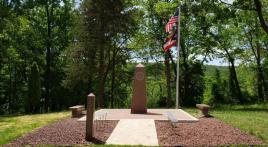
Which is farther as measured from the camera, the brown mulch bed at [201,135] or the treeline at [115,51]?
the treeline at [115,51]

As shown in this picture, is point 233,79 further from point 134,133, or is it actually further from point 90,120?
point 90,120

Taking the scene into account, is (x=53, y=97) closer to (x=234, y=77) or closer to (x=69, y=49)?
(x=69, y=49)

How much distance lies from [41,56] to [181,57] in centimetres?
1374

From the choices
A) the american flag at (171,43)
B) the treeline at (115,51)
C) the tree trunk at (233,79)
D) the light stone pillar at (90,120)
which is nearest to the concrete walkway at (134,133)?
the light stone pillar at (90,120)

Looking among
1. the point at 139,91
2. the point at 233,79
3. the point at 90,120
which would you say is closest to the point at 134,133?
the point at 90,120

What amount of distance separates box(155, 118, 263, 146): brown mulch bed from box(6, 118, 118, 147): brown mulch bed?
4.77ft

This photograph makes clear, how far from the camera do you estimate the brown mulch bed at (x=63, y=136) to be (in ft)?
28.3

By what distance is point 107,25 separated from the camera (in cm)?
2834

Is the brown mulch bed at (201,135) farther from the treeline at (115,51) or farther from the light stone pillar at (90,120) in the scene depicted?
the treeline at (115,51)

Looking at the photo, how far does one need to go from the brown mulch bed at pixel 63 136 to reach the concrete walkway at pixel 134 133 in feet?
0.76

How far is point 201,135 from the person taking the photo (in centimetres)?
955

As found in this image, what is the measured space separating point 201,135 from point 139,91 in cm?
619

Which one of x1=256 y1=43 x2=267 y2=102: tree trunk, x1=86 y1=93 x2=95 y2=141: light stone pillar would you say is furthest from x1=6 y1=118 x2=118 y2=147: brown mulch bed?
x1=256 y1=43 x2=267 y2=102: tree trunk

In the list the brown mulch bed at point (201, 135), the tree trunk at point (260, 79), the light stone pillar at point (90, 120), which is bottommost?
the brown mulch bed at point (201, 135)
